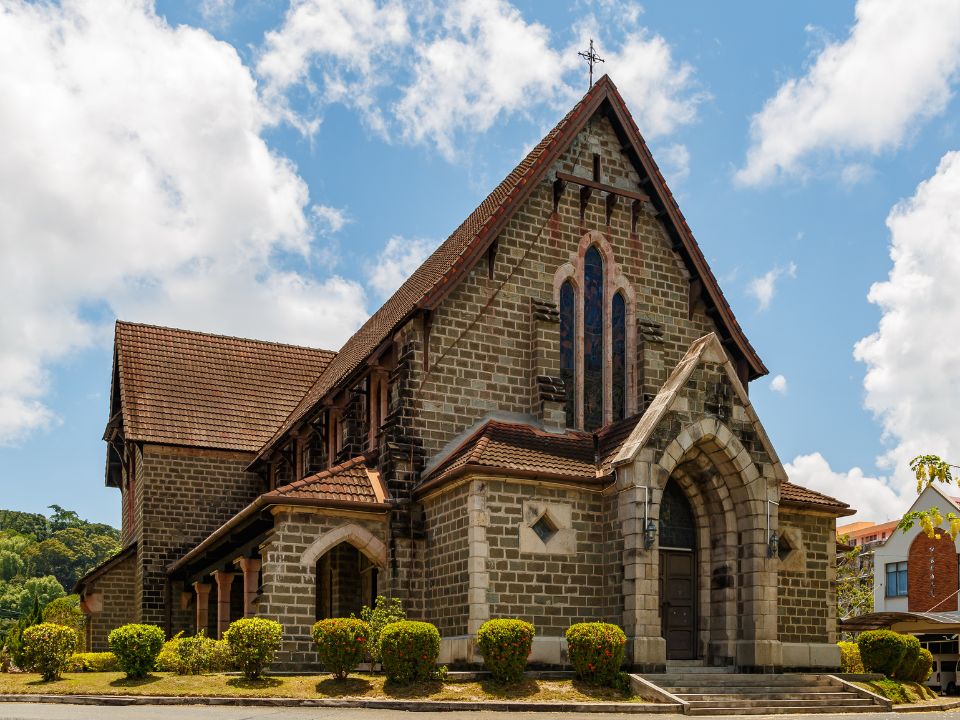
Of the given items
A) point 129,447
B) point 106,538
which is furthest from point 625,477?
point 106,538

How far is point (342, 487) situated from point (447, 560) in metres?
2.92

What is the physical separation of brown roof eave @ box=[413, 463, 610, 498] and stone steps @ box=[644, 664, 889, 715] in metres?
3.91

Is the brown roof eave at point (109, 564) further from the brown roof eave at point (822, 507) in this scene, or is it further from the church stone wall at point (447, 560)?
the brown roof eave at point (822, 507)

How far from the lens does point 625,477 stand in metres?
21.1

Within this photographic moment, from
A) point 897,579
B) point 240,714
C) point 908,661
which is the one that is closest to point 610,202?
point 908,661

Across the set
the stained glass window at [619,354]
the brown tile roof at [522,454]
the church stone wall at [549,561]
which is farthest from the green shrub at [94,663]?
the stained glass window at [619,354]

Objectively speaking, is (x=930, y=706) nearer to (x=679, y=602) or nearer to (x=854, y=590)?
(x=679, y=602)

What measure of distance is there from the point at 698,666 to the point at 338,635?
776 cm

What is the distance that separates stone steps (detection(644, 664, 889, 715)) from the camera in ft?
61.2

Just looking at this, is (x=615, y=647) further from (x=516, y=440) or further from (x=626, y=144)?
(x=626, y=144)

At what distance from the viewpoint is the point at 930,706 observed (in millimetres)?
21188

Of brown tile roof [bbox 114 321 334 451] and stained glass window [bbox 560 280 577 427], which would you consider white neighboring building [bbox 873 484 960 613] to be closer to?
brown tile roof [bbox 114 321 334 451]

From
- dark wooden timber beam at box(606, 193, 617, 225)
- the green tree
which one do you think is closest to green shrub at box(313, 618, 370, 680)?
dark wooden timber beam at box(606, 193, 617, 225)

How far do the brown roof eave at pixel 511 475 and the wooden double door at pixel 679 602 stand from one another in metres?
2.33
